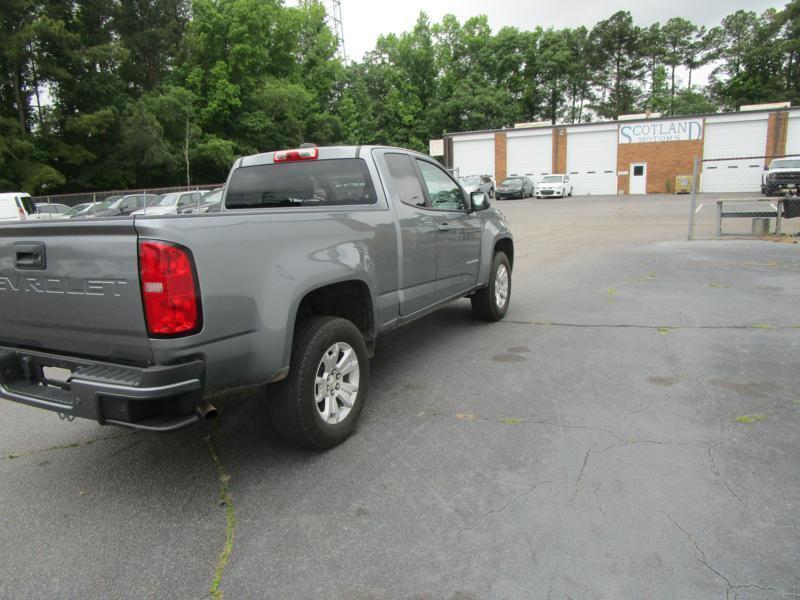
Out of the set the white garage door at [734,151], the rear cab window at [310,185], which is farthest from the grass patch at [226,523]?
the white garage door at [734,151]

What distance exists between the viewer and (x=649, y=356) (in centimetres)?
532

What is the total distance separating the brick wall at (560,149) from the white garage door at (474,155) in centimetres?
494

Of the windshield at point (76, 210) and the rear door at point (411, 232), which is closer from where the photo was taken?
the rear door at point (411, 232)

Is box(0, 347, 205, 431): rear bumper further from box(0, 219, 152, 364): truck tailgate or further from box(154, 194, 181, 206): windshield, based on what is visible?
box(154, 194, 181, 206): windshield

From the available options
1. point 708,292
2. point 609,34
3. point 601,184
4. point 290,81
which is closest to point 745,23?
point 609,34

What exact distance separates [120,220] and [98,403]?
34.0 inches

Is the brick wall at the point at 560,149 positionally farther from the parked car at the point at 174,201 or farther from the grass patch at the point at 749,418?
the grass patch at the point at 749,418

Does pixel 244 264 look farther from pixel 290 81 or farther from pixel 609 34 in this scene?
pixel 609 34

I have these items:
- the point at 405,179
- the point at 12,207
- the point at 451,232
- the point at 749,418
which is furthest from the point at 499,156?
the point at 749,418

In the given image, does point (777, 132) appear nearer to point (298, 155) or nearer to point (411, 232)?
point (411, 232)

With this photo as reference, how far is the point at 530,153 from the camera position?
44500 mm

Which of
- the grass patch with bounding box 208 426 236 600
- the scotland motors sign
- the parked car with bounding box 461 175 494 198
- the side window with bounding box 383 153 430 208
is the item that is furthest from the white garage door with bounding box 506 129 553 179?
the grass patch with bounding box 208 426 236 600

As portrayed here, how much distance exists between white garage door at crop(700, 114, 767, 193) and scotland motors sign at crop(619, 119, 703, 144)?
81 centimetres

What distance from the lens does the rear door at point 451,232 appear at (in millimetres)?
5211
